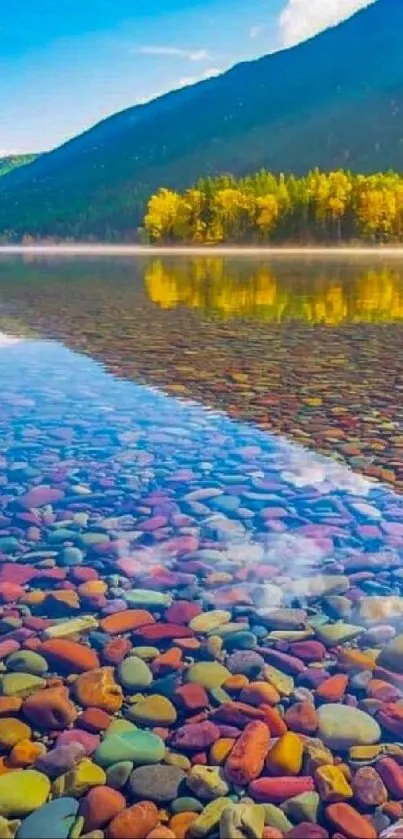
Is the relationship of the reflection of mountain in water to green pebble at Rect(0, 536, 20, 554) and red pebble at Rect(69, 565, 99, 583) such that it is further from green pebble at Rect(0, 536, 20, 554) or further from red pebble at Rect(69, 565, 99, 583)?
red pebble at Rect(69, 565, 99, 583)

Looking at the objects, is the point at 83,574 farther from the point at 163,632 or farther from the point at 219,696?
the point at 219,696

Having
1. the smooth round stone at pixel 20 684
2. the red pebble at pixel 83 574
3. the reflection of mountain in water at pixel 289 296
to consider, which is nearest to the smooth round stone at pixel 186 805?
the smooth round stone at pixel 20 684

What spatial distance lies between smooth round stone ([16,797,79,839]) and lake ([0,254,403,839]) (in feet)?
0.18

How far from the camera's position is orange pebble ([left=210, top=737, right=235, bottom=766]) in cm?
479

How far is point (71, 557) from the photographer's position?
7762 mm

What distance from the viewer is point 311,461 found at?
35.5 ft

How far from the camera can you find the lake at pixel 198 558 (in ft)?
17.1

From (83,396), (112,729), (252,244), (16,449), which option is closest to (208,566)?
(112,729)

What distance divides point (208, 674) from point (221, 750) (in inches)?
34.4

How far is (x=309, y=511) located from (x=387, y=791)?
15.0 feet

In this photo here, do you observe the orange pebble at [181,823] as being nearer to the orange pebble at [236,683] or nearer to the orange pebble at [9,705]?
the orange pebble at [236,683]

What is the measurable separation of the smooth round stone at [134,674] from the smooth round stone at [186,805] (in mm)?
1194

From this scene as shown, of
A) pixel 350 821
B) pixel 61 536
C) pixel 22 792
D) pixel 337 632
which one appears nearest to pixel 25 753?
pixel 22 792

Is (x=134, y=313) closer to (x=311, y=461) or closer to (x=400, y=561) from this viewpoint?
(x=311, y=461)
